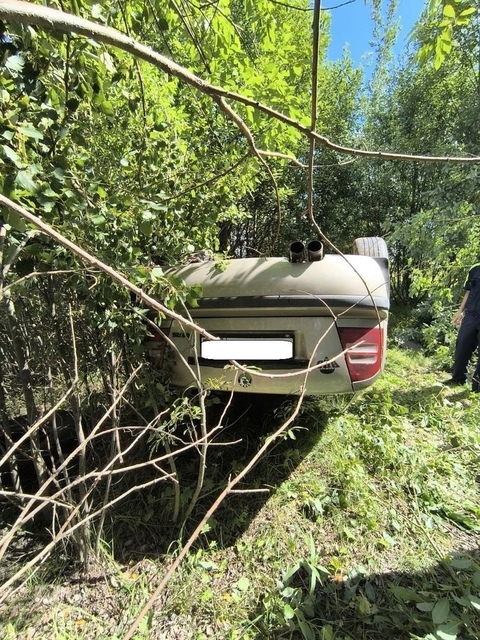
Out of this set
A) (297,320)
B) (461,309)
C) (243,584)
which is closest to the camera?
(243,584)

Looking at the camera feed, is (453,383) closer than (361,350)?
No

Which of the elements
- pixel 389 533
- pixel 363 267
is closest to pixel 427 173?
pixel 363 267

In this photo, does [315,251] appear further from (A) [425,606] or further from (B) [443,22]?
(A) [425,606]

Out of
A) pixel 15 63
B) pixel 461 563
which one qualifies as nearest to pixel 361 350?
pixel 461 563

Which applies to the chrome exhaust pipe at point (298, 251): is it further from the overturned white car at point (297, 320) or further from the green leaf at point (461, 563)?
the green leaf at point (461, 563)

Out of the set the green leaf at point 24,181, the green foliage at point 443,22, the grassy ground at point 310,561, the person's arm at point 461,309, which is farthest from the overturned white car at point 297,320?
the person's arm at point 461,309

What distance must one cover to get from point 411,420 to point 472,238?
2164mm

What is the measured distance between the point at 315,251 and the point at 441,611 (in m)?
1.58

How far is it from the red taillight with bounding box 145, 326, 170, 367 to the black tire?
186 centimetres

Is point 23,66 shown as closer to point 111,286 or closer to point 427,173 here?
point 111,286

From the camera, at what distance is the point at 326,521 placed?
1.99m

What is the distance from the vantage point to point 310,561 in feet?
5.79

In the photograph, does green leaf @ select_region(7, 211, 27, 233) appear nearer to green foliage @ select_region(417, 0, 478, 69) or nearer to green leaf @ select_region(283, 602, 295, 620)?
green foliage @ select_region(417, 0, 478, 69)

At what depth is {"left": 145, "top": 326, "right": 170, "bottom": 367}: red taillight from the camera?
2.11 metres
